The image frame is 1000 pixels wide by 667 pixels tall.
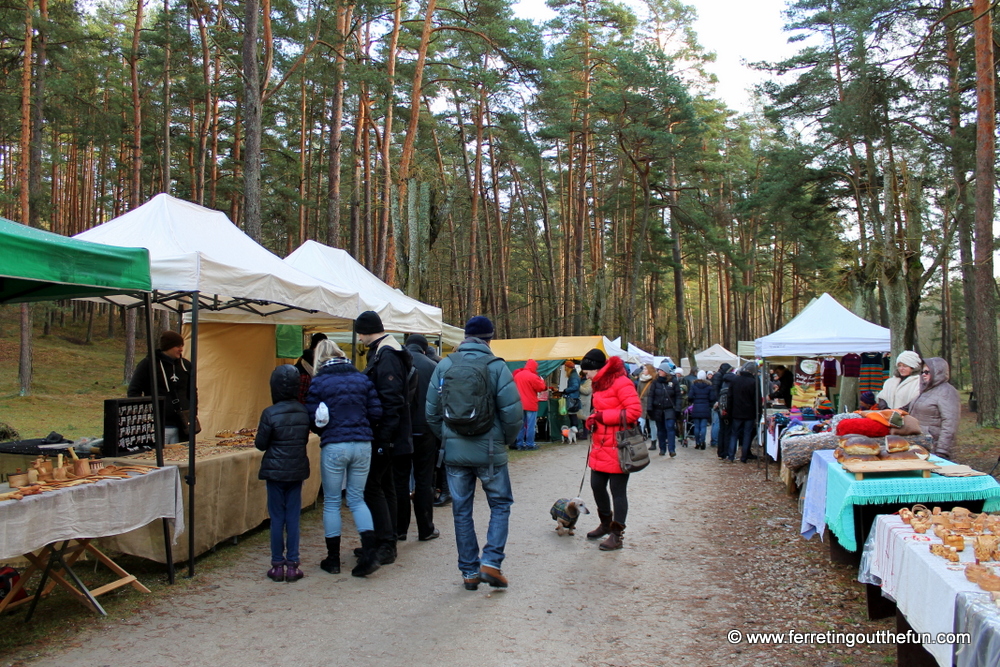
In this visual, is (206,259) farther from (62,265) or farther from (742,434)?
(742,434)

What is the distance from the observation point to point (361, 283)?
31.4 ft

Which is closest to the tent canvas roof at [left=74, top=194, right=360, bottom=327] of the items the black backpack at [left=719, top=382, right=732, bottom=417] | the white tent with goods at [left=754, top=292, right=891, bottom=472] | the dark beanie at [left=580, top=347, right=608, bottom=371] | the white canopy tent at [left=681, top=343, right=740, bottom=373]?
the dark beanie at [left=580, top=347, right=608, bottom=371]

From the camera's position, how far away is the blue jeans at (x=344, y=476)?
15.1 feet

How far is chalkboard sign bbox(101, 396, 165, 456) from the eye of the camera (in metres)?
4.67

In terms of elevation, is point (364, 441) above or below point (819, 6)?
below

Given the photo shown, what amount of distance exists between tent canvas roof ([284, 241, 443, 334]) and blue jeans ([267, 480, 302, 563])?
3.98m

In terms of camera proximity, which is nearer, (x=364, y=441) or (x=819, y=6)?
(x=364, y=441)

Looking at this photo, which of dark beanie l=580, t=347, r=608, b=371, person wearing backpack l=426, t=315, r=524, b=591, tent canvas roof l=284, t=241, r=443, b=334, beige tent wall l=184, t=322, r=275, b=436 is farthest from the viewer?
tent canvas roof l=284, t=241, r=443, b=334

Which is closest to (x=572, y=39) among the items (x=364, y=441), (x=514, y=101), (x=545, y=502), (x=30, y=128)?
(x=514, y=101)

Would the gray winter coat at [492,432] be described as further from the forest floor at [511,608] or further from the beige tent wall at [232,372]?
the beige tent wall at [232,372]

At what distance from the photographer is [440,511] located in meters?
6.92

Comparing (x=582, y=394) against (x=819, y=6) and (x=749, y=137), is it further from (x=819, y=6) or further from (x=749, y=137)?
(x=749, y=137)

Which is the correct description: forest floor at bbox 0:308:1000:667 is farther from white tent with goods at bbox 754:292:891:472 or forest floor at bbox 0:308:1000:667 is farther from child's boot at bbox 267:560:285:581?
white tent with goods at bbox 754:292:891:472

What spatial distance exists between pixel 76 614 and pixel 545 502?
4.68 meters
